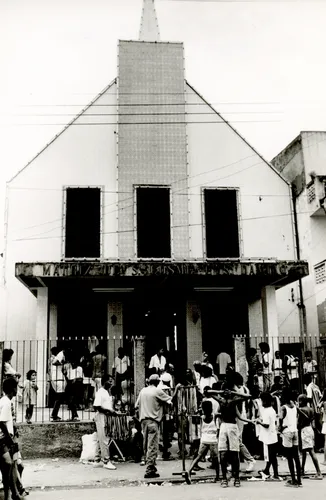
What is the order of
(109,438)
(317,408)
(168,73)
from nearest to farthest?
(109,438), (317,408), (168,73)

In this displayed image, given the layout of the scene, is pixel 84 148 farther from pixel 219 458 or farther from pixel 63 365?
pixel 219 458

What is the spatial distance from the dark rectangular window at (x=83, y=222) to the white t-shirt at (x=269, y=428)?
8.64 metres

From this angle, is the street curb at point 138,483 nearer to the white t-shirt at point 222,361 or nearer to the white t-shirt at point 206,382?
the white t-shirt at point 206,382

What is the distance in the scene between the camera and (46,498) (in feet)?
25.2

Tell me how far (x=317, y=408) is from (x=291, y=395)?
2.84 metres

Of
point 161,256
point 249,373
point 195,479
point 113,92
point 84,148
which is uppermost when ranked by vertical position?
point 113,92

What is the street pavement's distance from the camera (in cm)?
751

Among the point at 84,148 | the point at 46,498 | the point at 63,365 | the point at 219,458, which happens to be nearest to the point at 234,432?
the point at 219,458

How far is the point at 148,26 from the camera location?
1906 centimetres

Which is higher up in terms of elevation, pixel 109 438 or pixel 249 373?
pixel 249 373

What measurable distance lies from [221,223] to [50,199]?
5075mm

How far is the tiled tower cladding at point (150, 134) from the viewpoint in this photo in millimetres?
16562

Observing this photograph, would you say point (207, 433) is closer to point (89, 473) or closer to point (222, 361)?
point (89, 473)

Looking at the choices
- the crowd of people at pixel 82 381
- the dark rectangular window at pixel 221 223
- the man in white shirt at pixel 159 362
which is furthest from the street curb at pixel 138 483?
the dark rectangular window at pixel 221 223
